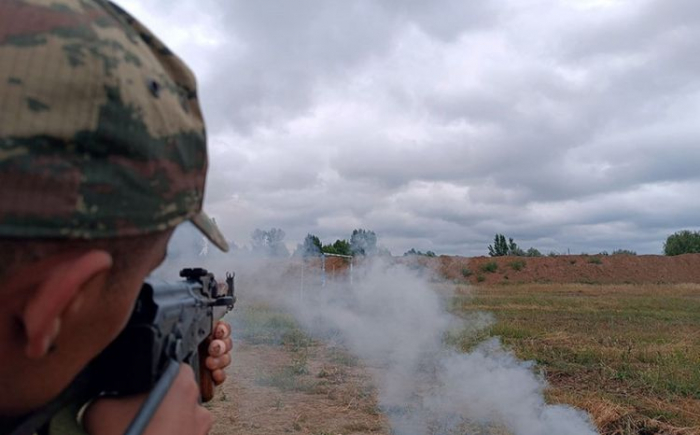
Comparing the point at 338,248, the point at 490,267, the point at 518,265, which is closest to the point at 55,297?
the point at 338,248

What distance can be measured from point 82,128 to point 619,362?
964cm

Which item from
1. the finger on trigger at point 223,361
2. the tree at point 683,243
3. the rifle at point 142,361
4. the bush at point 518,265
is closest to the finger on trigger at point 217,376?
the finger on trigger at point 223,361

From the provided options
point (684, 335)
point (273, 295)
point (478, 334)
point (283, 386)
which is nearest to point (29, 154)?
point (283, 386)

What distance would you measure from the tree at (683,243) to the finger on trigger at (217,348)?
62.5 metres

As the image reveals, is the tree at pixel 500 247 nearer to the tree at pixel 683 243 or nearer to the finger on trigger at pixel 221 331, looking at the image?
the tree at pixel 683 243

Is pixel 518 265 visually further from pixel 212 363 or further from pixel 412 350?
pixel 212 363

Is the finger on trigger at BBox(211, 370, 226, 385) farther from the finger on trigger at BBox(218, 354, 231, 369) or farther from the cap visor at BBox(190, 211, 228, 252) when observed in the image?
the cap visor at BBox(190, 211, 228, 252)

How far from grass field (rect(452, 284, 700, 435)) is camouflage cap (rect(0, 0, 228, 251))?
5905 mm

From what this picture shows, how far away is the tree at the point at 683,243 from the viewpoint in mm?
55188

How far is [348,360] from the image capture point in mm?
9836

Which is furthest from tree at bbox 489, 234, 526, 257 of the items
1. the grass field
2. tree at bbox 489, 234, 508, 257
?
the grass field

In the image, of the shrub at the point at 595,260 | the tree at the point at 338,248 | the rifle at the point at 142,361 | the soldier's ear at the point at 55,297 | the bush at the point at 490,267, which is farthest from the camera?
the shrub at the point at 595,260

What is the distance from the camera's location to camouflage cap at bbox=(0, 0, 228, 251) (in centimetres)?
75

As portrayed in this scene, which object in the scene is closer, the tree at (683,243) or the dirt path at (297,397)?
the dirt path at (297,397)
